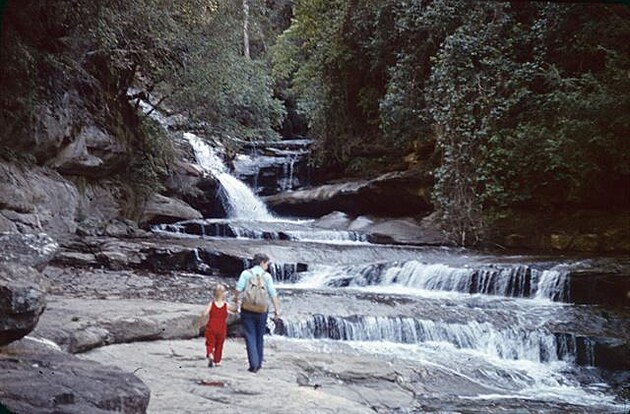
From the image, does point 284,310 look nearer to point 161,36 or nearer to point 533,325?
point 533,325

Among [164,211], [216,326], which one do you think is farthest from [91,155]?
[216,326]

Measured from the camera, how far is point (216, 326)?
588 centimetres

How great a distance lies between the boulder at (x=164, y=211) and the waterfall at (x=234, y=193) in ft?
7.93

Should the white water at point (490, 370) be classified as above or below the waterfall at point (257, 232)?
below

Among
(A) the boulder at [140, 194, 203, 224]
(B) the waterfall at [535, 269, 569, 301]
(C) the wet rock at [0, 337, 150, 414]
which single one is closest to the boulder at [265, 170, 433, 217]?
(A) the boulder at [140, 194, 203, 224]


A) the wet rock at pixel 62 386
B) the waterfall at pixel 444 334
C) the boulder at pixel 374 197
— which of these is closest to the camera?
the wet rock at pixel 62 386

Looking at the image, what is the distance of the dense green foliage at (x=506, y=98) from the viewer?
1302 centimetres

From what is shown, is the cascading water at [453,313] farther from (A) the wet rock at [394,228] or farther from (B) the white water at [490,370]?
(A) the wet rock at [394,228]

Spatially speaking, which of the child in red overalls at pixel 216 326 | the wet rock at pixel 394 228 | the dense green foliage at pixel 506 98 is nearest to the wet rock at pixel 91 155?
the wet rock at pixel 394 228

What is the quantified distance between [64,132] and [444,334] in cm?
886

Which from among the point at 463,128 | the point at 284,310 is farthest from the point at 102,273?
the point at 463,128

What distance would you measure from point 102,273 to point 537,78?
10.4 m

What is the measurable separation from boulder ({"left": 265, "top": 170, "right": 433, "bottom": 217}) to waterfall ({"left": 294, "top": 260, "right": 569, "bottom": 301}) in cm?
566

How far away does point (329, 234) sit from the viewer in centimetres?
1538
